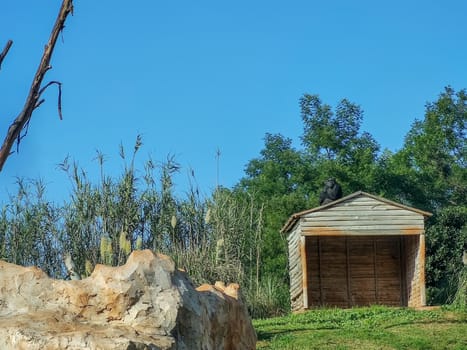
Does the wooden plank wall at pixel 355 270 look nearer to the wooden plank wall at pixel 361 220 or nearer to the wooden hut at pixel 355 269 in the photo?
the wooden hut at pixel 355 269

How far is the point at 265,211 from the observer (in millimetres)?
32656

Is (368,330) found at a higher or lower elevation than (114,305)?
lower

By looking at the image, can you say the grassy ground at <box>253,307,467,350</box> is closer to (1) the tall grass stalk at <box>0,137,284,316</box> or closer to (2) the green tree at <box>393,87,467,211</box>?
(1) the tall grass stalk at <box>0,137,284,316</box>

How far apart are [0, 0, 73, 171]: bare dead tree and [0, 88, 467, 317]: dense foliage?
463cm

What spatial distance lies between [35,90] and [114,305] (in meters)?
4.29

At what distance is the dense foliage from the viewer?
18.1 meters

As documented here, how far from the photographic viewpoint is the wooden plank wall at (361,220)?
70.9 ft

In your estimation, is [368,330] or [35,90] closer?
[35,90]

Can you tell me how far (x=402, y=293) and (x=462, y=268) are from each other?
172cm

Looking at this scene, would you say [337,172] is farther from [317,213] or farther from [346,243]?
[317,213]

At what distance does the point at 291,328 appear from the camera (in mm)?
15297

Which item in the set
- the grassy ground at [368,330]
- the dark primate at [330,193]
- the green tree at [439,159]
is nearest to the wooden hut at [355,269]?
the dark primate at [330,193]

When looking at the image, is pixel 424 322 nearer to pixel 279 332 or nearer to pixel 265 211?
pixel 279 332

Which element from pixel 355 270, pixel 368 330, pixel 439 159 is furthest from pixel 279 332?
pixel 439 159
